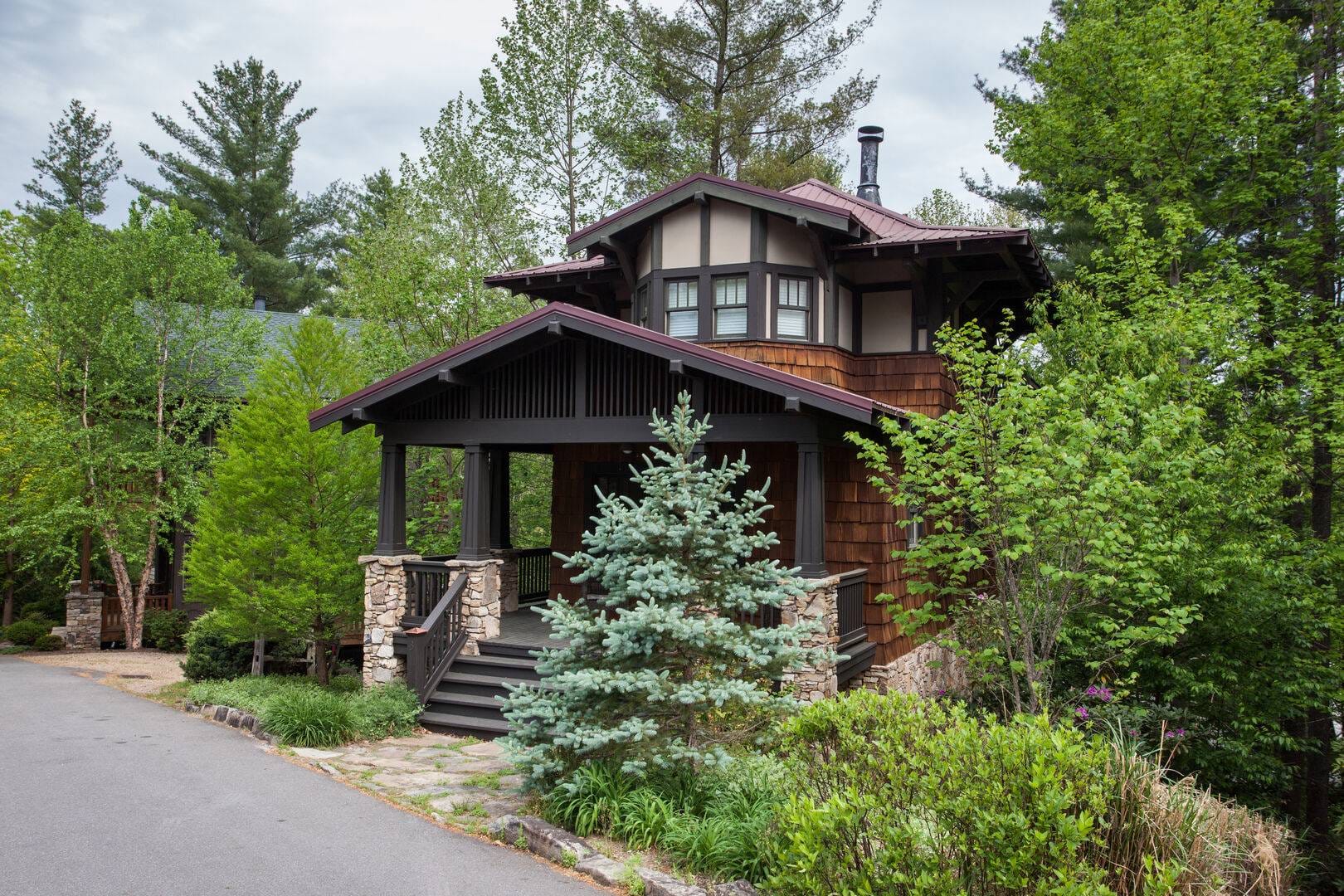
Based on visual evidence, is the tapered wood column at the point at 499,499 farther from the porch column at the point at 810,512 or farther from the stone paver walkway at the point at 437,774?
the porch column at the point at 810,512

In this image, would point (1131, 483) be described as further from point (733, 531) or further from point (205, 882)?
point (205, 882)

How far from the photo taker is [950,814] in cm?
493

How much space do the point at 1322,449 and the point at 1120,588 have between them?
7527 mm

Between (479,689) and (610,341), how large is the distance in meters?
4.27

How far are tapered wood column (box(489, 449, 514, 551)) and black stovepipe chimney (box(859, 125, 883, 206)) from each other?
7.90m

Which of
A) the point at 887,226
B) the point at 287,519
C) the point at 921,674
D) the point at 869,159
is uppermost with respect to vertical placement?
the point at 869,159

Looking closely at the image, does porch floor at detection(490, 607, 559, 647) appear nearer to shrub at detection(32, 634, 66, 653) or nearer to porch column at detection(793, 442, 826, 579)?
porch column at detection(793, 442, 826, 579)

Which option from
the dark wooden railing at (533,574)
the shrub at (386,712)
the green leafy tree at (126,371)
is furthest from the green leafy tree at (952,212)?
the shrub at (386,712)

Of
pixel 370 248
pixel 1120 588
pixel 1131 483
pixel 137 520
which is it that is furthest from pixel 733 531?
pixel 370 248

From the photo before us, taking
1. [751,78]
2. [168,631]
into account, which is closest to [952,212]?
[751,78]

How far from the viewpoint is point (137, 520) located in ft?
61.3

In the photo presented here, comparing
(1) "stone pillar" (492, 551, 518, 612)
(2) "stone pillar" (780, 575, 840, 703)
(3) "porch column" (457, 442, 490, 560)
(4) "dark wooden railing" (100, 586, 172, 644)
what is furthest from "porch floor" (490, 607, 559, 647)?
(4) "dark wooden railing" (100, 586, 172, 644)

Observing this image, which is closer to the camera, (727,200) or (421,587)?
(421,587)

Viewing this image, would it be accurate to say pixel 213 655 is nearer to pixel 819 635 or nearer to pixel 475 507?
pixel 475 507
